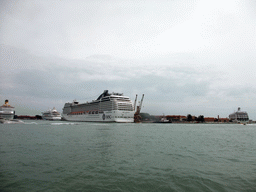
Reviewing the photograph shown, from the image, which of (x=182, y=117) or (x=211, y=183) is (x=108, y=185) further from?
(x=182, y=117)

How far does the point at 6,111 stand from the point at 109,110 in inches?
2662

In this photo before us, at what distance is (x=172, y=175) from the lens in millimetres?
9219

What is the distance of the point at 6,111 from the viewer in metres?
104

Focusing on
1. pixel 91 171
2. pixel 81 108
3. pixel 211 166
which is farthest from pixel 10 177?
pixel 81 108

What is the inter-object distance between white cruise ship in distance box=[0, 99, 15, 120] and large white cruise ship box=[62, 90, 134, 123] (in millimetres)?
40861

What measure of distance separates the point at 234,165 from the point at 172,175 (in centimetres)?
547

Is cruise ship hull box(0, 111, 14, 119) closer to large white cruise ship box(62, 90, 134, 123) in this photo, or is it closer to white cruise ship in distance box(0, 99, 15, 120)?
white cruise ship in distance box(0, 99, 15, 120)

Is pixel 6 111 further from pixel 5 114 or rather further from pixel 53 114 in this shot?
pixel 53 114

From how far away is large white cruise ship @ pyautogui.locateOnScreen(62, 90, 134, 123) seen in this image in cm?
8962

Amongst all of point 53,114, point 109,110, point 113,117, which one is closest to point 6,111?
point 53,114

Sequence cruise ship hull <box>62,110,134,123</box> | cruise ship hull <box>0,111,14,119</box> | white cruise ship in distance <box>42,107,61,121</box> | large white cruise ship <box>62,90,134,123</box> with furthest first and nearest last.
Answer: white cruise ship in distance <box>42,107,61,121</box> < cruise ship hull <box>0,111,14,119</box> < large white cruise ship <box>62,90,134,123</box> < cruise ship hull <box>62,110,134,123</box>

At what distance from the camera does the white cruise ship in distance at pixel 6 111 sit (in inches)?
3922

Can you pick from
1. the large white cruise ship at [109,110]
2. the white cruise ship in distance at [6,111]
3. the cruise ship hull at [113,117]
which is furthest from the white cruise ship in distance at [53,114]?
the cruise ship hull at [113,117]

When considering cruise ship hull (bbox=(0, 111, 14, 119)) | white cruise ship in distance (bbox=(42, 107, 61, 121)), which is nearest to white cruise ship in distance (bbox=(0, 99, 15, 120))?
cruise ship hull (bbox=(0, 111, 14, 119))
